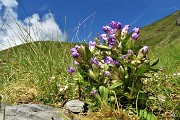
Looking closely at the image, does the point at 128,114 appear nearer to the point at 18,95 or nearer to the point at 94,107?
the point at 94,107

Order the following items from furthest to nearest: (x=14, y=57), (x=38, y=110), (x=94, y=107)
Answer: (x=14, y=57) < (x=94, y=107) < (x=38, y=110)

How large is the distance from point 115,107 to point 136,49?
29.2 inches

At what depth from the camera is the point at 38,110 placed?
13.7 feet

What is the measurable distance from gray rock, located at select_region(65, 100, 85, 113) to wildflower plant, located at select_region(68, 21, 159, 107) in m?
0.16

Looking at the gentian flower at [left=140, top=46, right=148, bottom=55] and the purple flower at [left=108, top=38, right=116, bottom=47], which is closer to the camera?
the gentian flower at [left=140, top=46, right=148, bottom=55]

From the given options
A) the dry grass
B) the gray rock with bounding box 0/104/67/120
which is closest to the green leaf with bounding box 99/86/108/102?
the gray rock with bounding box 0/104/67/120

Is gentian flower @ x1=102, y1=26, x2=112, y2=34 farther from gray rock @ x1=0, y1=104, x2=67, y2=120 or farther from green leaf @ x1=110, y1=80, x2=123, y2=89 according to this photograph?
gray rock @ x1=0, y1=104, x2=67, y2=120

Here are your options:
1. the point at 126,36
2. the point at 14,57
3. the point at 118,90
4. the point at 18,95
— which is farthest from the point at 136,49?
the point at 14,57

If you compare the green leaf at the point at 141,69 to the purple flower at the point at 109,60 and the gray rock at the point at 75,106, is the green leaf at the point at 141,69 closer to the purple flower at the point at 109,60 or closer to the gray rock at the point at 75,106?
the purple flower at the point at 109,60

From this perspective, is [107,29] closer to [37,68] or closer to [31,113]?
Result: [31,113]

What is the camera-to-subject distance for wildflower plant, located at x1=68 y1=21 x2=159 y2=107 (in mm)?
4125

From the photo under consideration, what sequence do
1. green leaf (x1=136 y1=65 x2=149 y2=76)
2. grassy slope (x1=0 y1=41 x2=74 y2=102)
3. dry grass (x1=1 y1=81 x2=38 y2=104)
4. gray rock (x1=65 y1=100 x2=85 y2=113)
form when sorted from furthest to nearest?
grassy slope (x1=0 y1=41 x2=74 y2=102) → dry grass (x1=1 y1=81 x2=38 y2=104) → gray rock (x1=65 y1=100 x2=85 y2=113) → green leaf (x1=136 y1=65 x2=149 y2=76)

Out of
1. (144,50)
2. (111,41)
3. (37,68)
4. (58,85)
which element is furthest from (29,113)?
(37,68)

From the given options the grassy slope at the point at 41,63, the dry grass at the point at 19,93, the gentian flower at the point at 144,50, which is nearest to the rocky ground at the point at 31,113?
the gentian flower at the point at 144,50
